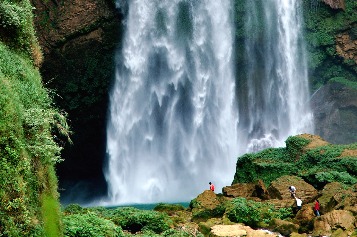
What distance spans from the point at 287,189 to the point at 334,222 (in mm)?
4791

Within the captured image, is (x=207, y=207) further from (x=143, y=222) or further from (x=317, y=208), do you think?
(x=143, y=222)

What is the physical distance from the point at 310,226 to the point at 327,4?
22383 millimetres

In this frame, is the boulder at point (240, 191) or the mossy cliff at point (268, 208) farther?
the boulder at point (240, 191)

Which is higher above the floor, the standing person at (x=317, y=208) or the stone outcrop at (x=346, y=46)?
the stone outcrop at (x=346, y=46)

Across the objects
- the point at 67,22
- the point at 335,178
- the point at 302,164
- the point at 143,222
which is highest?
the point at 67,22

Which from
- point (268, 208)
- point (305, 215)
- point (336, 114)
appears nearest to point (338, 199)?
point (305, 215)

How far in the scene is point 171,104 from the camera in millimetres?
29984

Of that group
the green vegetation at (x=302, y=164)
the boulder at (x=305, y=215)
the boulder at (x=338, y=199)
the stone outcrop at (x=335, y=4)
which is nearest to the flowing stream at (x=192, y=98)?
the stone outcrop at (x=335, y=4)

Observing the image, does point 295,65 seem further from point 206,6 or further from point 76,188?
point 76,188

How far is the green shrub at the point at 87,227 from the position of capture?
32.0 feet

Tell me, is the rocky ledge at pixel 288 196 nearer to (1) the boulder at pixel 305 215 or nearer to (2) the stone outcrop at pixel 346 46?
(1) the boulder at pixel 305 215

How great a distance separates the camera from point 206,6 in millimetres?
31219

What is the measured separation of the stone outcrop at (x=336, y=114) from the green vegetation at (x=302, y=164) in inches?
435

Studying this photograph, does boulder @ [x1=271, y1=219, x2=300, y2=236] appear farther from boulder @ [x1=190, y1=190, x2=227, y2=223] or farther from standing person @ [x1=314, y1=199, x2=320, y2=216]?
boulder @ [x1=190, y1=190, x2=227, y2=223]
